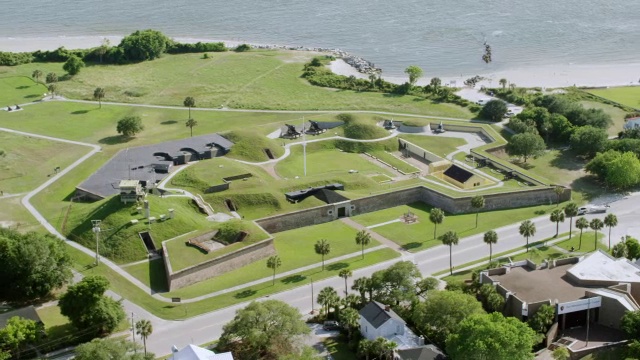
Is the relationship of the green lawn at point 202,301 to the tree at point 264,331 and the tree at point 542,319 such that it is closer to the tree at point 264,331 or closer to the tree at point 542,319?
the tree at point 264,331

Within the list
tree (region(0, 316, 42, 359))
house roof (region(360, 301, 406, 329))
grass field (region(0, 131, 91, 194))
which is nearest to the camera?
tree (region(0, 316, 42, 359))

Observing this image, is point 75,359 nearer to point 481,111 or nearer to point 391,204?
point 391,204

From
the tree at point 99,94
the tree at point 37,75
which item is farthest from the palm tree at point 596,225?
the tree at point 37,75

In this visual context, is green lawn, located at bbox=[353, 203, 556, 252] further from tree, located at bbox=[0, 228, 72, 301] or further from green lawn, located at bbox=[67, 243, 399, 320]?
tree, located at bbox=[0, 228, 72, 301]

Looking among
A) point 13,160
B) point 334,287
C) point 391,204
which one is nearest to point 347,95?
point 391,204

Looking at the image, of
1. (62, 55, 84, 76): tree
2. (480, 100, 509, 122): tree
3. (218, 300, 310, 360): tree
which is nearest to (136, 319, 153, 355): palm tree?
(218, 300, 310, 360): tree

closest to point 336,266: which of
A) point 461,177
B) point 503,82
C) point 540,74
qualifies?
point 461,177
